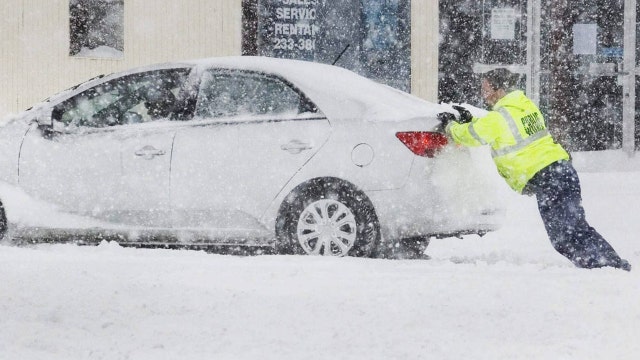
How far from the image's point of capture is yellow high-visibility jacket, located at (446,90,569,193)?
7.49 metres

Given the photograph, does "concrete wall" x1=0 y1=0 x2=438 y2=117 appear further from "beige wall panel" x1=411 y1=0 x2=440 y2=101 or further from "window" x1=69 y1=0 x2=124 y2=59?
"window" x1=69 y1=0 x2=124 y2=59

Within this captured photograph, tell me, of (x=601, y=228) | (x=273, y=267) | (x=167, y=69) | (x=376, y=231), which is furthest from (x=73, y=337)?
(x=601, y=228)

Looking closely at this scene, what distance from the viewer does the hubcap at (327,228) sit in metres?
7.49

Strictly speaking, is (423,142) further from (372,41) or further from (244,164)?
(372,41)

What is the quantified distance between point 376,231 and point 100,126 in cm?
217

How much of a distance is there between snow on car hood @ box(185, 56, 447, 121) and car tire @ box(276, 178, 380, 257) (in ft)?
1.65

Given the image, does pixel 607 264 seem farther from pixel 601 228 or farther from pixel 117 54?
pixel 117 54

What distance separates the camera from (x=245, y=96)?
7914 mm

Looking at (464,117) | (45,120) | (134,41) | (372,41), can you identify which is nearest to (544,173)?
(464,117)

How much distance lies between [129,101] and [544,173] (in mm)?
3050

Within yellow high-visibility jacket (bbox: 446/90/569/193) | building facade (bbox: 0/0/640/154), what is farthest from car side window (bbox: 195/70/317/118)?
building facade (bbox: 0/0/640/154)

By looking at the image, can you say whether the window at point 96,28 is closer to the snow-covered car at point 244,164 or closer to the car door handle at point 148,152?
the snow-covered car at point 244,164

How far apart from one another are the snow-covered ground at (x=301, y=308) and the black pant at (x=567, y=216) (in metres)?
0.24

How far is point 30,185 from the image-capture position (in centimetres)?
812
